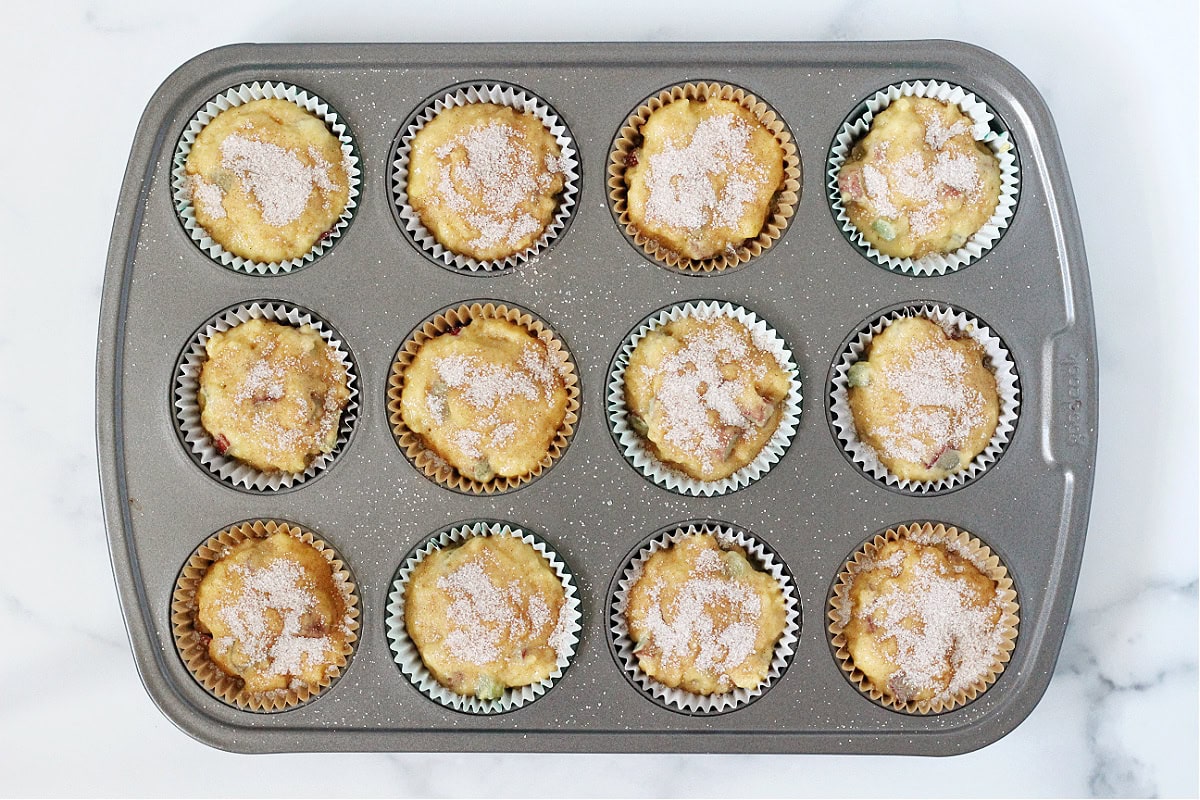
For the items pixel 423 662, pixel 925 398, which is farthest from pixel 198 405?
pixel 925 398

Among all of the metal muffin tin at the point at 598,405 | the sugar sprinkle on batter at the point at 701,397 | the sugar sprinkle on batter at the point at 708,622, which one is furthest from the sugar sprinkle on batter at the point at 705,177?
the sugar sprinkle on batter at the point at 708,622

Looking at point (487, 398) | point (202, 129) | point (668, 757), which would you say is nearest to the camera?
point (487, 398)

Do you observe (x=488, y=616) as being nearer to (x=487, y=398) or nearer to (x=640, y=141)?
(x=487, y=398)

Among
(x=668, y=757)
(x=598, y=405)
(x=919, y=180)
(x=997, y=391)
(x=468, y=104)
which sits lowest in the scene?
(x=668, y=757)

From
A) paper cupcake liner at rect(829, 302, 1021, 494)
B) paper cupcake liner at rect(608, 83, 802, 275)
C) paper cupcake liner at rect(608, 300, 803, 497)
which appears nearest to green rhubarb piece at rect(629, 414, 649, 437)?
paper cupcake liner at rect(608, 300, 803, 497)
